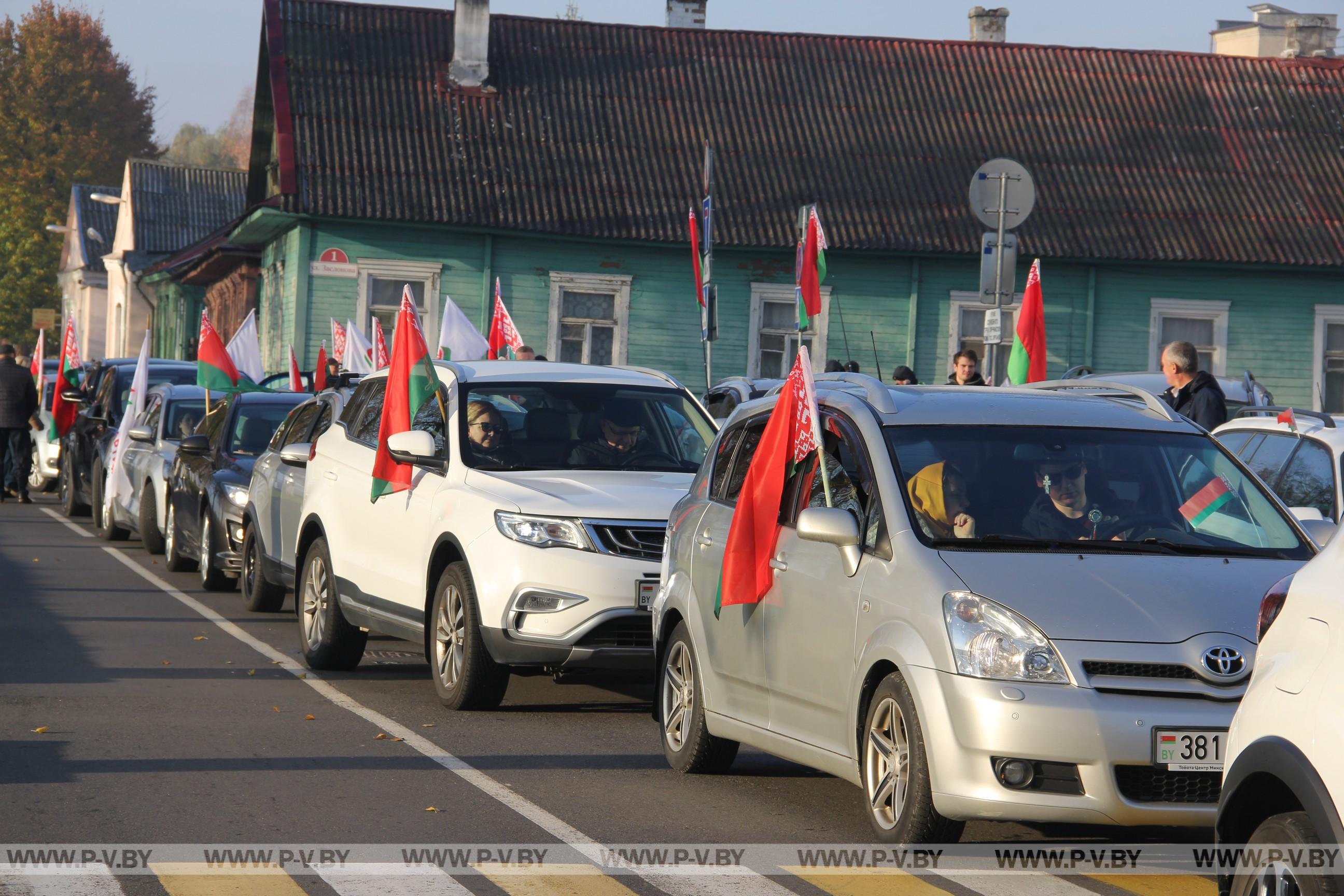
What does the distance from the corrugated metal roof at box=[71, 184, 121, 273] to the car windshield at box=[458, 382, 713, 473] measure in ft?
211

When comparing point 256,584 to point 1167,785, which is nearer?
point 1167,785

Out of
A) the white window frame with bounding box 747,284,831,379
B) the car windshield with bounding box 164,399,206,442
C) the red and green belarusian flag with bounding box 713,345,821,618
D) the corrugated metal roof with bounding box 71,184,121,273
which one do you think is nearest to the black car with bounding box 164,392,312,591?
the car windshield with bounding box 164,399,206,442

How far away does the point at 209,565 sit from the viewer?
51.2ft

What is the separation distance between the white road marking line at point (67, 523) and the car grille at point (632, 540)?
488 inches

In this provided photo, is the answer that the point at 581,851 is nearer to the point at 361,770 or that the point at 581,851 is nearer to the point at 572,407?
the point at 361,770

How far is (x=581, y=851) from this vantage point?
6.55 m

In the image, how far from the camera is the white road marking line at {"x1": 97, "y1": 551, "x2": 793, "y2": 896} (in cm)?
609

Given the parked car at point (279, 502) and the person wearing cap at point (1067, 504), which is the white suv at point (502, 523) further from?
the person wearing cap at point (1067, 504)

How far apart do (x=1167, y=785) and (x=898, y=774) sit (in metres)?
0.93

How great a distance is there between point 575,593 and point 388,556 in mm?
1644

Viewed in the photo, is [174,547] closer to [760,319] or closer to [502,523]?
[502,523]

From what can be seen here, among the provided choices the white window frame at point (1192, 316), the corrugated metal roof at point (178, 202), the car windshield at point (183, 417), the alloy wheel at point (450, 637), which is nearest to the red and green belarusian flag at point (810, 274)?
the car windshield at point (183, 417)

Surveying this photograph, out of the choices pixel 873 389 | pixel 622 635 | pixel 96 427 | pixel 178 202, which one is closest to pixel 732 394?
pixel 622 635

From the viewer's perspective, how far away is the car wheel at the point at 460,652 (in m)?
9.52
